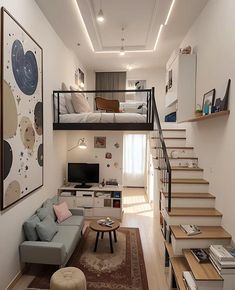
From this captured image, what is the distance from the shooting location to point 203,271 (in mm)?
2365

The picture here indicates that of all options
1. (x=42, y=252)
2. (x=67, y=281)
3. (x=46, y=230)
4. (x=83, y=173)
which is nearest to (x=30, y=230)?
(x=46, y=230)

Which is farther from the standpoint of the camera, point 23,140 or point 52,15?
point 52,15

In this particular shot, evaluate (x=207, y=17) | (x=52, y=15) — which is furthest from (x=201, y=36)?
(x=52, y=15)

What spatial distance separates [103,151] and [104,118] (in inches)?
56.4

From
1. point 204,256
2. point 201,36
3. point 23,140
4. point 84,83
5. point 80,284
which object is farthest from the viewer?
point 84,83

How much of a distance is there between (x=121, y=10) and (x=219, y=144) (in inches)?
112

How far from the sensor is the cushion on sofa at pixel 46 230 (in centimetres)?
307

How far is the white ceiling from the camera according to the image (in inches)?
145

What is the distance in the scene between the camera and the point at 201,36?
401 cm

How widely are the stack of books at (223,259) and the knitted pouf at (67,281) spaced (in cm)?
146

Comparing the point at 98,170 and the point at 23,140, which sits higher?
the point at 23,140

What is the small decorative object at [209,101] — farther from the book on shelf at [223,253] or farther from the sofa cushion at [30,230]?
the sofa cushion at [30,230]

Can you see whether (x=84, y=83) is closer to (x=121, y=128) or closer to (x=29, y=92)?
(x=121, y=128)

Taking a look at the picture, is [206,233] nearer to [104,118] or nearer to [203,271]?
[203,271]
